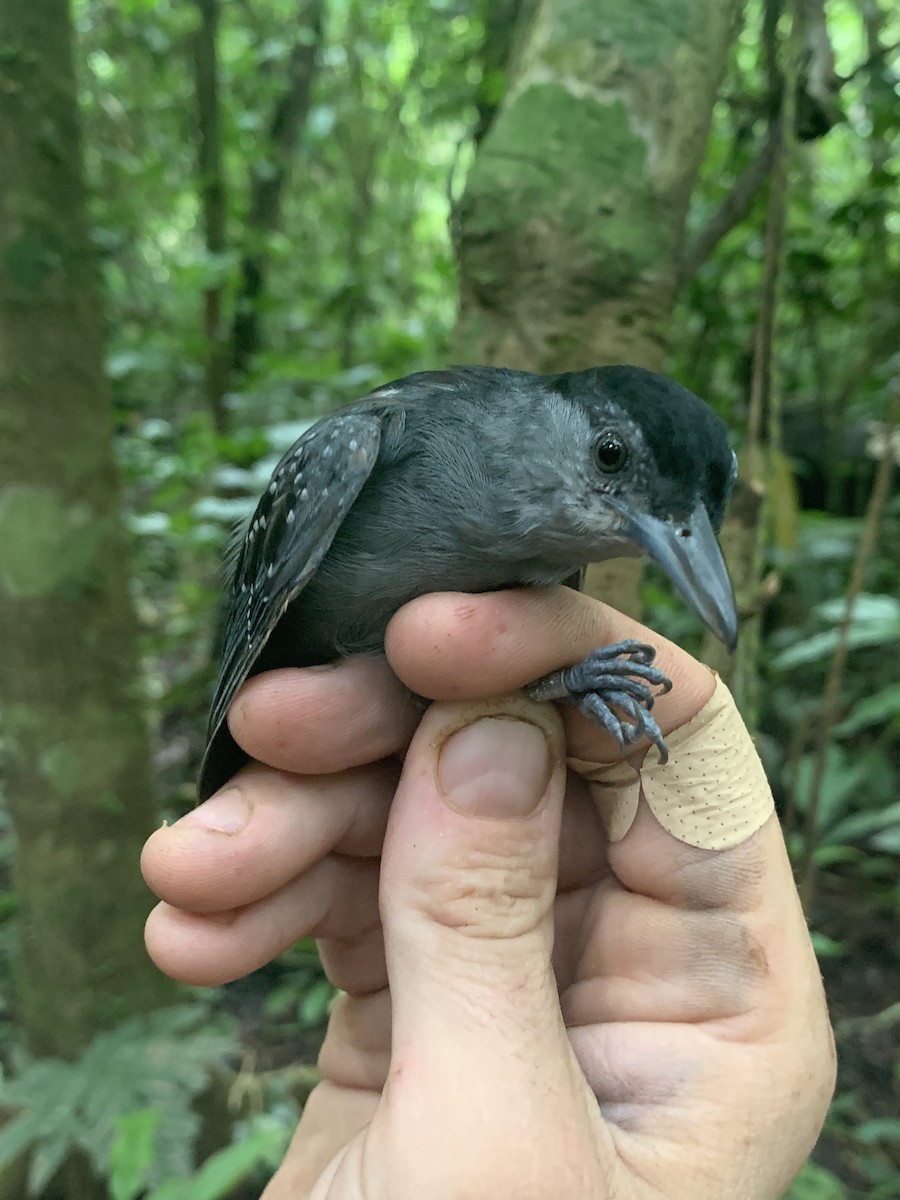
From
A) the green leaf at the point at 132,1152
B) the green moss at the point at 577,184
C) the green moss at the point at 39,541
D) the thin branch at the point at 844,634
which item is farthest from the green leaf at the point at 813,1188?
the green moss at the point at 39,541

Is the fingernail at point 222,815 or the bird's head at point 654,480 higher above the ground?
the bird's head at point 654,480

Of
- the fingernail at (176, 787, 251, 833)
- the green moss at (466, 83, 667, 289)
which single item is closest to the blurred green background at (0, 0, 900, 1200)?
the green moss at (466, 83, 667, 289)

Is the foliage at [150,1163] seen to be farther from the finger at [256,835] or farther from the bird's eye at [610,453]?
the bird's eye at [610,453]

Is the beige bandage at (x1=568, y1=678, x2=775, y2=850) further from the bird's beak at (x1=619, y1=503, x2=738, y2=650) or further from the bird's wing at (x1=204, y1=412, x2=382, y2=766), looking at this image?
the bird's wing at (x1=204, y1=412, x2=382, y2=766)

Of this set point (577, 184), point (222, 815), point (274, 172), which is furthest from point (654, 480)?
point (274, 172)

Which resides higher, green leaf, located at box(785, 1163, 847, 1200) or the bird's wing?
the bird's wing

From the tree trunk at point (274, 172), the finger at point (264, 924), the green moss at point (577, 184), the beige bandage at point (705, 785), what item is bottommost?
the finger at point (264, 924)
